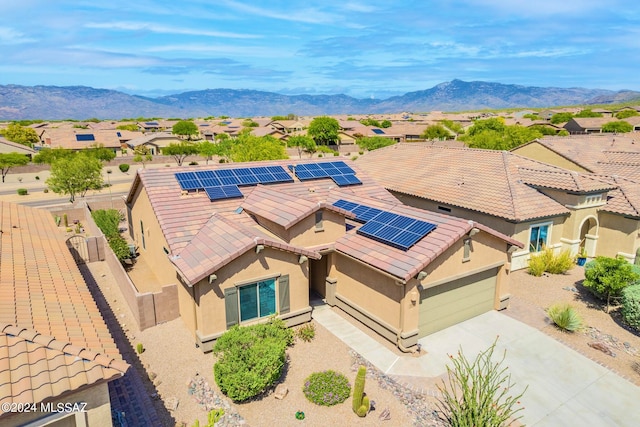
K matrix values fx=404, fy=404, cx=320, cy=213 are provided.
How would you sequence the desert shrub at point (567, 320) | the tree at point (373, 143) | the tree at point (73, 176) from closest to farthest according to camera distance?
the desert shrub at point (567, 320), the tree at point (73, 176), the tree at point (373, 143)

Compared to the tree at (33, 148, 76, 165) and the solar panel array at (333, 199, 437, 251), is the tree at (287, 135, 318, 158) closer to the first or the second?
the tree at (33, 148, 76, 165)

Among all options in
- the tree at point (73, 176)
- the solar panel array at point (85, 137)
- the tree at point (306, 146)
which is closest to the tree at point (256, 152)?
the tree at point (73, 176)

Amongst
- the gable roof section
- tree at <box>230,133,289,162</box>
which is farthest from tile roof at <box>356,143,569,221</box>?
tree at <box>230,133,289,162</box>

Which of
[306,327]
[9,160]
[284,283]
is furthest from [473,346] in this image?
[9,160]

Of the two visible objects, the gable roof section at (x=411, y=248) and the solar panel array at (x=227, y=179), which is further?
the solar panel array at (x=227, y=179)

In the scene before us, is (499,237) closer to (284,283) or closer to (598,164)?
(284,283)

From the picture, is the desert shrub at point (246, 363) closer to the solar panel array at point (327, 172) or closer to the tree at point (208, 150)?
the solar panel array at point (327, 172)

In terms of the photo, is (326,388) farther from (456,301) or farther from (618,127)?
(618,127)
